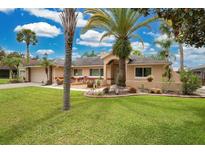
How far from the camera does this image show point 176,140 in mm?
6270

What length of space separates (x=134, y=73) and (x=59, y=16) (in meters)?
15.3

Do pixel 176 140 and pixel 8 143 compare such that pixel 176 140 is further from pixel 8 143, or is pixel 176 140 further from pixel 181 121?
pixel 8 143

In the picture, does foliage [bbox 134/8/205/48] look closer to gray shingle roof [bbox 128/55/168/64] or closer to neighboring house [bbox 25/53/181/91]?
neighboring house [bbox 25/53/181/91]

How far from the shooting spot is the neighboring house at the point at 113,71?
21.1m

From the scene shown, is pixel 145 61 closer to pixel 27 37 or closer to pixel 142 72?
pixel 142 72

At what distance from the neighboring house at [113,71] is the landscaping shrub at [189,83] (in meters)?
0.99


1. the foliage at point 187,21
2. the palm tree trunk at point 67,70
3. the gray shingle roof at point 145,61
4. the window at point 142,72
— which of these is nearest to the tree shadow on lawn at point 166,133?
the foliage at point 187,21

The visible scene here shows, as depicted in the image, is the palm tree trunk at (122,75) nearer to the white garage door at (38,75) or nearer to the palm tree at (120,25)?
the palm tree at (120,25)

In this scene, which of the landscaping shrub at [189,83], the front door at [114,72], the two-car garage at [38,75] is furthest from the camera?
the two-car garage at [38,75]

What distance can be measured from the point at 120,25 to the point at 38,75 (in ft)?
69.1

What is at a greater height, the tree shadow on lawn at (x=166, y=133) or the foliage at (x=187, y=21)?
the foliage at (x=187, y=21)

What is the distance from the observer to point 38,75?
34.4 m

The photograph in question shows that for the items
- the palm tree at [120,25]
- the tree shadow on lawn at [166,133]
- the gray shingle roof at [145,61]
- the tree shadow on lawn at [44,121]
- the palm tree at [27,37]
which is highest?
the palm tree at [27,37]

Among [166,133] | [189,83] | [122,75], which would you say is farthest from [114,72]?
[166,133]
